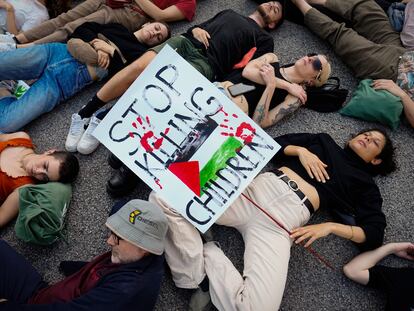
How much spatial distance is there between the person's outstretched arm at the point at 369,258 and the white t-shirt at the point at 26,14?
1887 millimetres

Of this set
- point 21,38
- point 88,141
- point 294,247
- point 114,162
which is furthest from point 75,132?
point 294,247

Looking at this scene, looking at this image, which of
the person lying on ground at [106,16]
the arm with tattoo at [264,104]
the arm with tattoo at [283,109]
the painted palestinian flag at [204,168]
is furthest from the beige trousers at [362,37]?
the painted palestinian flag at [204,168]

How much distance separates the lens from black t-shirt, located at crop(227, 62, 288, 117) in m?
1.55

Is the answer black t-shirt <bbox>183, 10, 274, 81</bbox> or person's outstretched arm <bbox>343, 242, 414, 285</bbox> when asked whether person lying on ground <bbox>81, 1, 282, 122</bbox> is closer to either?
black t-shirt <bbox>183, 10, 274, 81</bbox>

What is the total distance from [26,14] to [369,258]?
6.47 ft

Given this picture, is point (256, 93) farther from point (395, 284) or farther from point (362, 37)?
point (395, 284)

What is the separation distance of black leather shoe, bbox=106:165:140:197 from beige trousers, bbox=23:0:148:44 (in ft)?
2.79

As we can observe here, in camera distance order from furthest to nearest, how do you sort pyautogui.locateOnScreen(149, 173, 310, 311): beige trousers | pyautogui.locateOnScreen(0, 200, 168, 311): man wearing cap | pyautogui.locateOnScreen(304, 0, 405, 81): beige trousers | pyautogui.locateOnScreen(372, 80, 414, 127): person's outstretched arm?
pyautogui.locateOnScreen(304, 0, 405, 81): beige trousers, pyautogui.locateOnScreen(372, 80, 414, 127): person's outstretched arm, pyautogui.locateOnScreen(149, 173, 310, 311): beige trousers, pyautogui.locateOnScreen(0, 200, 168, 311): man wearing cap

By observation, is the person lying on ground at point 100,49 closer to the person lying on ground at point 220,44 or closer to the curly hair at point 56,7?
the person lying on ground at point 220,44

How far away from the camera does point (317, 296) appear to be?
1.28 metres

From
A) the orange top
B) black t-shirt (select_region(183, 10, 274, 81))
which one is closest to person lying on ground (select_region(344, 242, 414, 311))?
black t-shirt (select_region(183, 10, 274, 81))

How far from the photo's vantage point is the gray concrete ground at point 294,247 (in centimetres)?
128

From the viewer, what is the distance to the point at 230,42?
66.2 inches

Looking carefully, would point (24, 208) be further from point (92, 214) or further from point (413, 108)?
point (413, 108)
